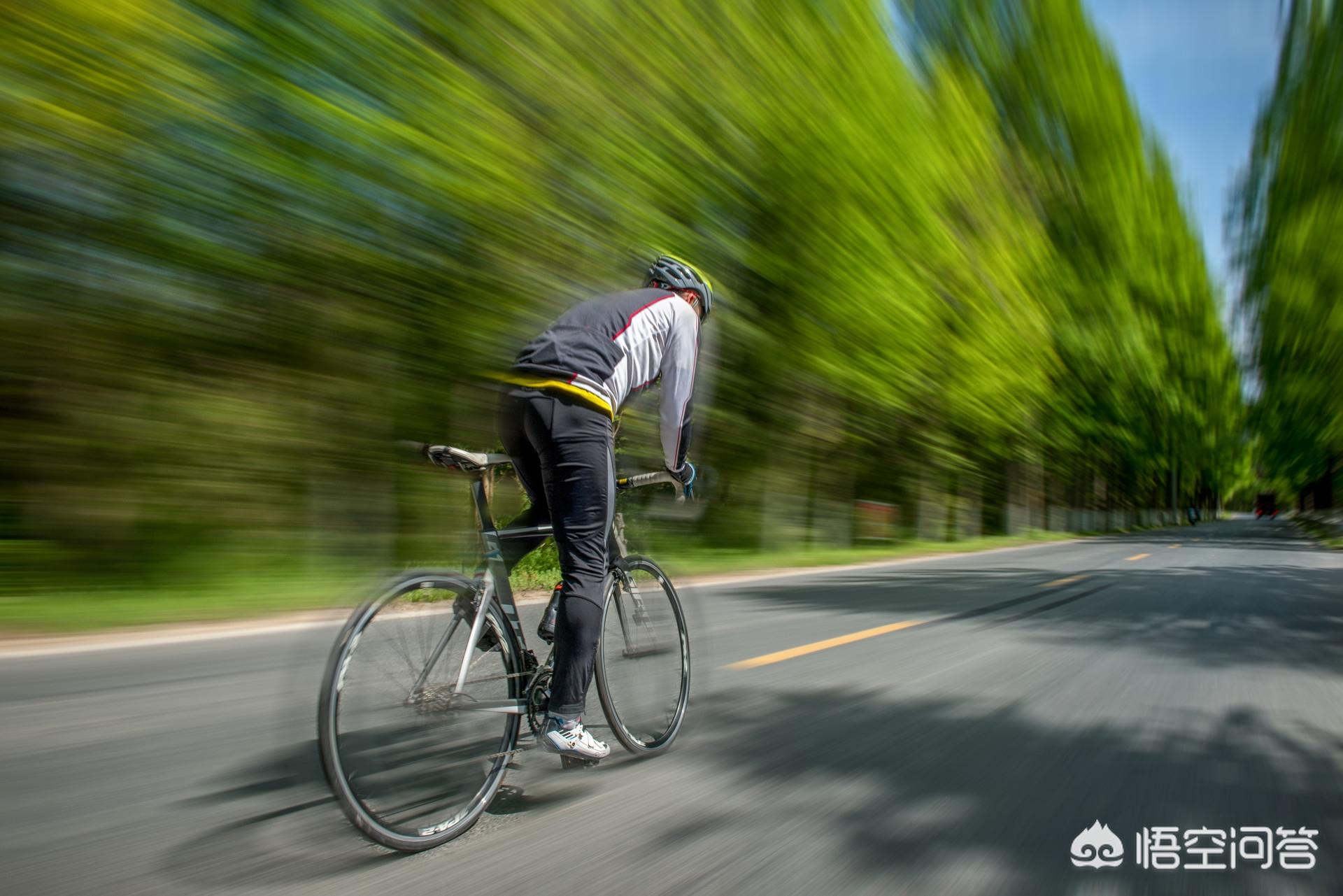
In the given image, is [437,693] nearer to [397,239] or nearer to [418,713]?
[418,713]

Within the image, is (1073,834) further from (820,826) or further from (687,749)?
(687,749)

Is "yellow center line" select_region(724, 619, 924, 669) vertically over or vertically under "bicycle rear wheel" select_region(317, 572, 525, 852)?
under

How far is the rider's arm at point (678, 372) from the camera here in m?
3.20

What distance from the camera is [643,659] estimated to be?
3537 mm

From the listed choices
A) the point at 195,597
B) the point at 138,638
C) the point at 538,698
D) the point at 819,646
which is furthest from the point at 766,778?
the point at 195,597

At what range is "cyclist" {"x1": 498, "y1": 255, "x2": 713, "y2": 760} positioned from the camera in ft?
9.67

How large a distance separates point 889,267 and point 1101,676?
48.9 ft

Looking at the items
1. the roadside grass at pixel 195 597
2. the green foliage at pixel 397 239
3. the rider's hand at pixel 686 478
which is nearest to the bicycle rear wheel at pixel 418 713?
the green foliage at pixel 397 239

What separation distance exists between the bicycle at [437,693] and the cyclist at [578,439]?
0.11 m

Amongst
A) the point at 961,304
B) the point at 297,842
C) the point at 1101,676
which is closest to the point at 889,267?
the point at 961,304

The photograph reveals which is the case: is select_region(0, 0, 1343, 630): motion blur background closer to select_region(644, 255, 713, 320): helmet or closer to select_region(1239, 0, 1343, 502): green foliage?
select_region(1239, 0, 1343, 502): green foliage

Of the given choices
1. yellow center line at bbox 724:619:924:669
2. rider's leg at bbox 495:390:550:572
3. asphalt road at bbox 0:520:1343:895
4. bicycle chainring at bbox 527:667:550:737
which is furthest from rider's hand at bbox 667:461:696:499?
yellow center line at bbox 724:619:924:669

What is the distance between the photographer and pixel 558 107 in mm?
12039

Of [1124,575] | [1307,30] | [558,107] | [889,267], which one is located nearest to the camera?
[558,107]
